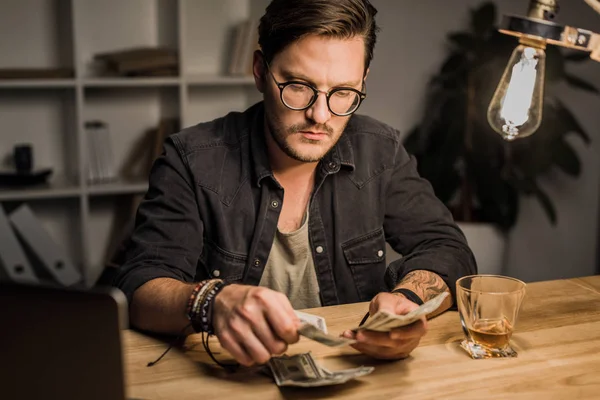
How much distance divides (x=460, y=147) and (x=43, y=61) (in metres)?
1.98

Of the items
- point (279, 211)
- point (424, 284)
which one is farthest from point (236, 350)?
point (279, 211)

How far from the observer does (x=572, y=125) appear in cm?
335

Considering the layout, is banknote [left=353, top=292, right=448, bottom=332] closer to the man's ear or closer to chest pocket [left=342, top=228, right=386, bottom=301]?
chest pocket [left=342, top=228, right=386, bottom=301]

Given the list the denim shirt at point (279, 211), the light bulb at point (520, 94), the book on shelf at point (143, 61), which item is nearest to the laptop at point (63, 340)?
the denim shirt at point (279, 211)

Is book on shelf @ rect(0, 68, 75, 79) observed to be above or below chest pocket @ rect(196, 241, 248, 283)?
above

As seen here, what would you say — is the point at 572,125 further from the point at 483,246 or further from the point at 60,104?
the point at 60,104

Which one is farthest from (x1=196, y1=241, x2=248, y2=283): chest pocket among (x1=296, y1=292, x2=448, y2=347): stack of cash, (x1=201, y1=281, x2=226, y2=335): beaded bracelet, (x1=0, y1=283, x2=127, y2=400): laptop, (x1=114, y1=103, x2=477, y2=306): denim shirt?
(x1=0, y1=283, x2=127, y2=400): laptop

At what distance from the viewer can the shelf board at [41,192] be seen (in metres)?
3.12

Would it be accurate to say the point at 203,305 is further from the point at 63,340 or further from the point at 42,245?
the point at 42,245

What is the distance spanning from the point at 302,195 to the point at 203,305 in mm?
673

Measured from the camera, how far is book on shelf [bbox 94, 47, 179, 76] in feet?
10.7

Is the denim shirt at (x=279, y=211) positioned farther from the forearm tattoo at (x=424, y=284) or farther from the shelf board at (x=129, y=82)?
the shelf board at (x=129, y=82)

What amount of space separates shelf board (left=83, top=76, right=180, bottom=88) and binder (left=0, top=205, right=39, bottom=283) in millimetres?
694

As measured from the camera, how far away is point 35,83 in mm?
3094
